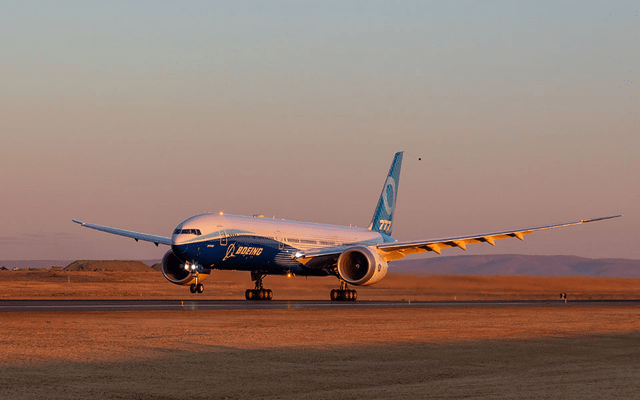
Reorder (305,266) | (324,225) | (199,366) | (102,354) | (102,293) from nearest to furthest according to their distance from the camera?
(199,366)
(102,354)
(305,266)
(324,225)
(102,293)

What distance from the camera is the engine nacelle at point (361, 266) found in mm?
54500

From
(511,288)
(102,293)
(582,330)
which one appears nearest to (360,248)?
(511,288)

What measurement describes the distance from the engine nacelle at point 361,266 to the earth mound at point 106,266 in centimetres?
10960

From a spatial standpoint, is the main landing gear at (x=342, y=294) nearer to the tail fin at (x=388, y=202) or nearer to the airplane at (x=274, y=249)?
the airplane at (x=274, y=249)

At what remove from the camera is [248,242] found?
5316 cm

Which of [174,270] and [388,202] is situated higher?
[388,202]

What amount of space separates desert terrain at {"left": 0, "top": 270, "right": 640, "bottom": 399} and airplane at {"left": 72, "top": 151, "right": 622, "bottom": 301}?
513 inches

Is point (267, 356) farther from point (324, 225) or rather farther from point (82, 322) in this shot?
point (324, 225)

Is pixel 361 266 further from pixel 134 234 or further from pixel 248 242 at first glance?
pixel 134 234

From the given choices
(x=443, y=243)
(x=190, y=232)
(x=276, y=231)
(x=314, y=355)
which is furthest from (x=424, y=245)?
(x=314, y=355)

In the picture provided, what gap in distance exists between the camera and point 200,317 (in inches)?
1364

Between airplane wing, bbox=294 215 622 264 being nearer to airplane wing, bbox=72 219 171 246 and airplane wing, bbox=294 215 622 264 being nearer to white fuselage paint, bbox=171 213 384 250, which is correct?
white fuselage paint, bbox=171 213 384 250

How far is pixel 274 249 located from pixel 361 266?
5.75 meters

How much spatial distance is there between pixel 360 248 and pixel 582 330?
80.6ft
